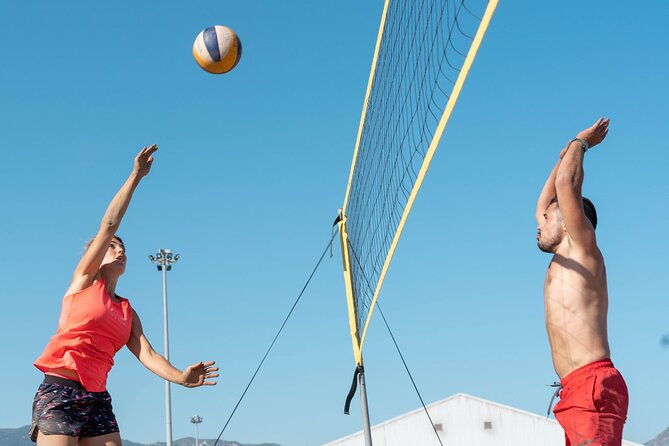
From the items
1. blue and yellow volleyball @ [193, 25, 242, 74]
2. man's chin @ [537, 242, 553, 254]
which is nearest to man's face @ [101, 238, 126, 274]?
man's chin @ [537, 242, 553, 254]

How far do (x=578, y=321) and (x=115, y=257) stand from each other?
232 cm

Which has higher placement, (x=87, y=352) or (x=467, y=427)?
(x=467, y=427)

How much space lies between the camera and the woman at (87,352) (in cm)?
430

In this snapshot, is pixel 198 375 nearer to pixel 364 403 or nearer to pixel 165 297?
pixel 364 403

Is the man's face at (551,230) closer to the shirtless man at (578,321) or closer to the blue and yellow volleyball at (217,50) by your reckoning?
the shirtless man at (578,321)

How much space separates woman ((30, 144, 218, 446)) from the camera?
4305mm

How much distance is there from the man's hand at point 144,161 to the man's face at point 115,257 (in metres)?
0.40

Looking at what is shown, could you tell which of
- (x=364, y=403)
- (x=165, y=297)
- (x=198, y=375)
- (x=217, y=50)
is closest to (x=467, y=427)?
(x=165, y=297)

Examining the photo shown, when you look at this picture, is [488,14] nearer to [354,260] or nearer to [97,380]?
[97,380]

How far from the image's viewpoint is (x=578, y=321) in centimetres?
390

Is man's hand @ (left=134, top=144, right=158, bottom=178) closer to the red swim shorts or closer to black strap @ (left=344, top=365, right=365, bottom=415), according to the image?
the red swim shorts

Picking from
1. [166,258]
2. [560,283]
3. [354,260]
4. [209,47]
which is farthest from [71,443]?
[166,258]

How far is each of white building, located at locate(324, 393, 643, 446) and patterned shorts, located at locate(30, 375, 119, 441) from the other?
76.9 ft

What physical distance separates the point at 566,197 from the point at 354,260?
17.9 ft
